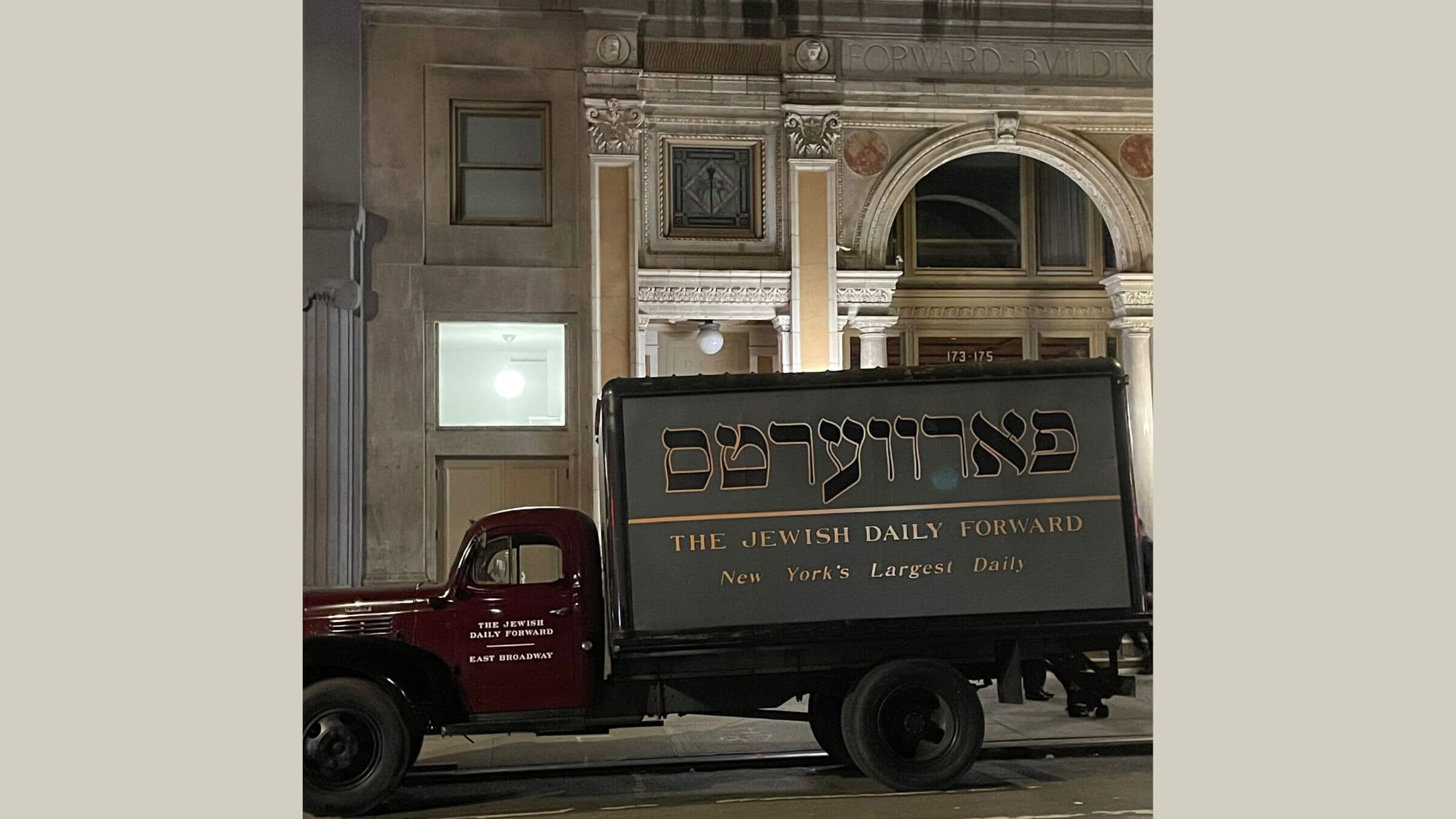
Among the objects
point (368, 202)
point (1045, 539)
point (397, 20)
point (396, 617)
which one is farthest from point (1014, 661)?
point (397, 20)

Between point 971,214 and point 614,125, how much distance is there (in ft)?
20.1

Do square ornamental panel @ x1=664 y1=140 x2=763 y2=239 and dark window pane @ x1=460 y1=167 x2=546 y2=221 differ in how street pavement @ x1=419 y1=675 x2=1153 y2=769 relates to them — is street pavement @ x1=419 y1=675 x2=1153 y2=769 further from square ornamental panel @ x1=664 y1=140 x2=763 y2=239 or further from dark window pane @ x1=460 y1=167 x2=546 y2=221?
dark window pane @ x1=460 y1=167 x2=546 y2=221

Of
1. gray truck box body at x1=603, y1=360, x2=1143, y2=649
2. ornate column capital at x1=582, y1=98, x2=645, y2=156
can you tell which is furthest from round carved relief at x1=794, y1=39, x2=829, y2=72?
gray truck box body at x1=603, y1=360, x2=1143, y2=649

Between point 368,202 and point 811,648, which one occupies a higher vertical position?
point 368,202

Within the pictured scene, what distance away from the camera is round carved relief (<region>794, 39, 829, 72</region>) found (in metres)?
18.9

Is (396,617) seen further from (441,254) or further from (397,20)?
(397,20)

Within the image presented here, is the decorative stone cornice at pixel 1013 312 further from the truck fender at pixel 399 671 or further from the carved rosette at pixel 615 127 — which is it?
the truck fender at pixel 399 671

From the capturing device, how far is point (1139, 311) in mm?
20062

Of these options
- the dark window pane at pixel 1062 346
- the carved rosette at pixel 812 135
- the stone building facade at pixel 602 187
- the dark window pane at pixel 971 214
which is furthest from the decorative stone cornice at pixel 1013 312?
the carved rosette at pixel 812 135

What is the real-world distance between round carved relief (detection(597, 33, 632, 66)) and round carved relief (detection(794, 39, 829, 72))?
2.19m

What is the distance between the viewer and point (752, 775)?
40.1 feet

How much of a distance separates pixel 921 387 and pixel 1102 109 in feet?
31.7

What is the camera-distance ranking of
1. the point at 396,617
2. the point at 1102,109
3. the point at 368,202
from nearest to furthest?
the point at 396,617, the point at 368,202, the point at 1102,109

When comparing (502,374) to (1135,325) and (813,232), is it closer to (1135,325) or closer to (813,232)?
(813,232)
